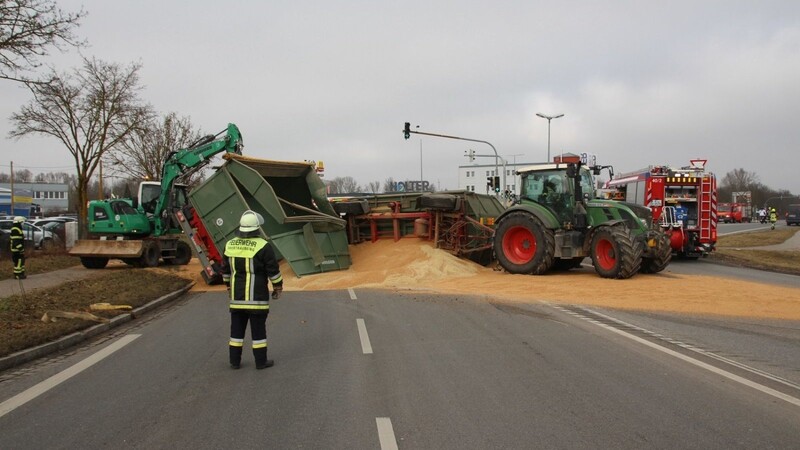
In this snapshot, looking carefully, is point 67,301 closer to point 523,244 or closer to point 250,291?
point 250,291

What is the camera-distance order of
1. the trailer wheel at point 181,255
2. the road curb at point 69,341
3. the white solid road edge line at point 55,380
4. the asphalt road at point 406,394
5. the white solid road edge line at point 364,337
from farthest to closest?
the trailer wheel at point 181,255 < the white solid road edge line at point 364,337 < the road curb at point 69,341 < the white solid road edge line at point 55,380 < the asphalt road at point 406,394

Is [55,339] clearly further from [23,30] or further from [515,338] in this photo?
[23,30]

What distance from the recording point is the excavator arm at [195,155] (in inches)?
746

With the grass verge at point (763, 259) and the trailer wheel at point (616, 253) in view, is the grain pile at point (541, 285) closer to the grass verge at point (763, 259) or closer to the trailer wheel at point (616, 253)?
the trailer wheel at point (616, 253)

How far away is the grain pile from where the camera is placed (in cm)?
1109

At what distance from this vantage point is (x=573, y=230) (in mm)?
15703

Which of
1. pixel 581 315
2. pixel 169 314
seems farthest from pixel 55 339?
pixel 581 315

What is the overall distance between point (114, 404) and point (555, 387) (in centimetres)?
424

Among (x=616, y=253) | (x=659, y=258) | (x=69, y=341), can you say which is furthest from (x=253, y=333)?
(x=659, y=258)

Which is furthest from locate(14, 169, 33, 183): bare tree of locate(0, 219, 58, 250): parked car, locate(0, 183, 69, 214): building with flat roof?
locate(0, 219, 58, 250): parked car

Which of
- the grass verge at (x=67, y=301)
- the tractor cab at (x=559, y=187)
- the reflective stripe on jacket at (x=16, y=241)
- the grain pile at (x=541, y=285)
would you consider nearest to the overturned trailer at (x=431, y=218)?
the grain pile at (x=541, y=285)

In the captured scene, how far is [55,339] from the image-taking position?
8.52m

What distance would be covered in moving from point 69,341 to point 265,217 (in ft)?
27.9

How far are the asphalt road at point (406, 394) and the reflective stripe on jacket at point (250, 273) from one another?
0.80 m
